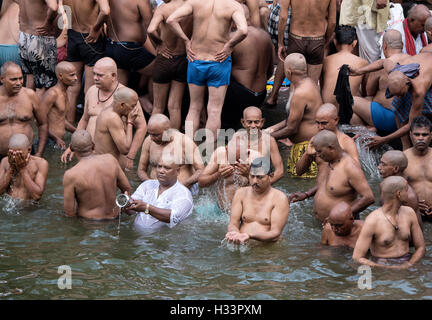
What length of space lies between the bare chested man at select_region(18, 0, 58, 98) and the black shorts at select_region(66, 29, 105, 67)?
408 mm

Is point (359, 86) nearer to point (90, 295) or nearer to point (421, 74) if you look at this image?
point (421, 74)

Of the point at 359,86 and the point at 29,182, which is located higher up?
the point at 359,86

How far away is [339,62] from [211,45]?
1.81 m

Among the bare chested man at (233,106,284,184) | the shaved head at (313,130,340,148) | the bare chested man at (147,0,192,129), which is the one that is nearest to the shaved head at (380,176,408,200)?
the shaved head at (313,130,340,148)

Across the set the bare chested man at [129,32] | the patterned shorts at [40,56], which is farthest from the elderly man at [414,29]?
the patterned shorts at [40,56]

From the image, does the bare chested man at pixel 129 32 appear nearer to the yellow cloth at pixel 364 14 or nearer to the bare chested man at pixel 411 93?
the yellow cloth at pixel 364 14

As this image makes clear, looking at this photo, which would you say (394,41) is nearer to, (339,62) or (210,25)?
(339,62)

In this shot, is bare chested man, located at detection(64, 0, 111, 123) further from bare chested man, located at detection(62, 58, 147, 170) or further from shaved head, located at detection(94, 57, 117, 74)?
shaved head, located at detection(94, 57, 117, 74)

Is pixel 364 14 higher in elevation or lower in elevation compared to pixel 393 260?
higher

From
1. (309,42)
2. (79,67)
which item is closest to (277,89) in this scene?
(309,42)

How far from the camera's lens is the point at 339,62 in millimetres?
11367

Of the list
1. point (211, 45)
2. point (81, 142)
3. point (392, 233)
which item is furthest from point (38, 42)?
point (392, 233)

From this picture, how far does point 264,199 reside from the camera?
8164 mm
